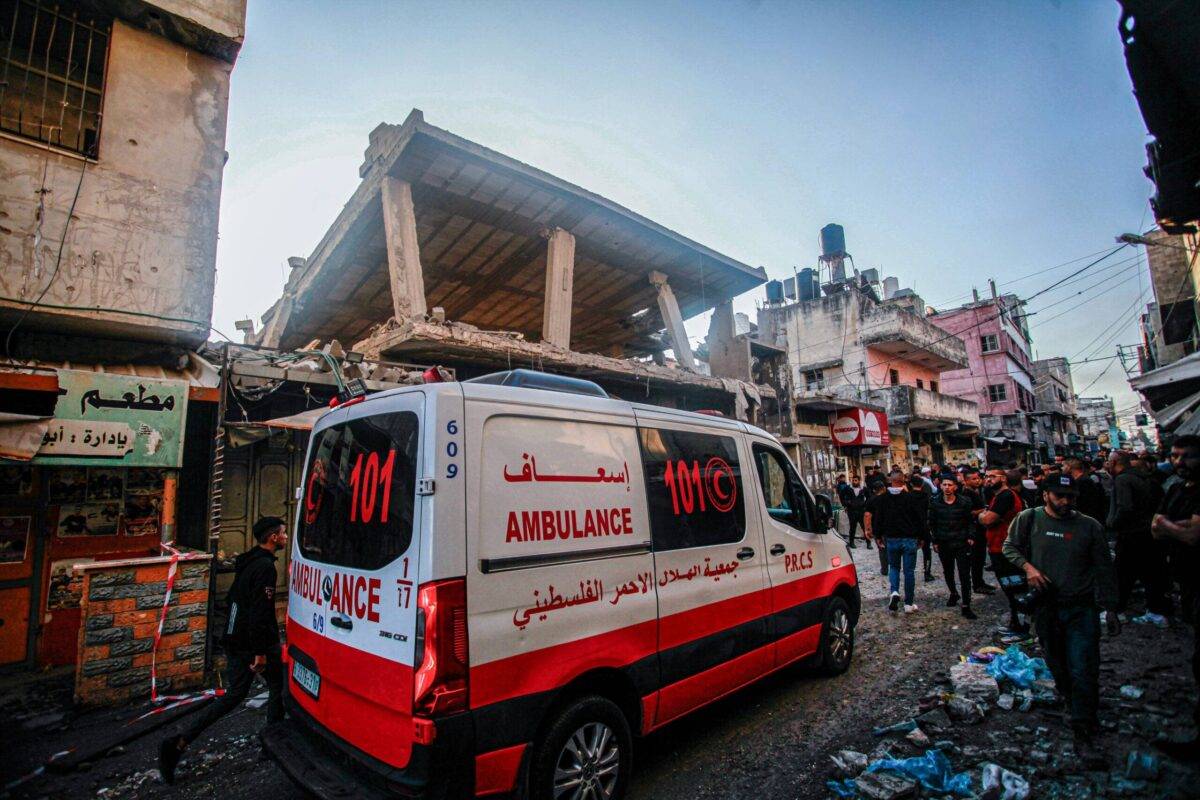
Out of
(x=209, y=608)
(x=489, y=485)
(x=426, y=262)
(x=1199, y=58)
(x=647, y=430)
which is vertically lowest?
(x=209, y=608)

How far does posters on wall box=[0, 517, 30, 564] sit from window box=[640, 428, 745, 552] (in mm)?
7968

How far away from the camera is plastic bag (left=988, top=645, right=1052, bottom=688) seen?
4664mm

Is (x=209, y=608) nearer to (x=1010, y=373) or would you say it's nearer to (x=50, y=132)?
(x=50, y=132)

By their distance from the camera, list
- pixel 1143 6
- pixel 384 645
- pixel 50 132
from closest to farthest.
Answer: pixel 384 645 < pixel 1143 6 < pixel 50 132

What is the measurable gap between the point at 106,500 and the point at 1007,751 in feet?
32.6

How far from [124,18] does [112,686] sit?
328 inches

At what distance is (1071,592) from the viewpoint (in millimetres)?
3871

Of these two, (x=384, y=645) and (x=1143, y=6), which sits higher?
(x=1143, y=6)

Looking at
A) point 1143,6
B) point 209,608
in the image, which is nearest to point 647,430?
point 1143,6

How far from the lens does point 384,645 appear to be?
2.40 meters

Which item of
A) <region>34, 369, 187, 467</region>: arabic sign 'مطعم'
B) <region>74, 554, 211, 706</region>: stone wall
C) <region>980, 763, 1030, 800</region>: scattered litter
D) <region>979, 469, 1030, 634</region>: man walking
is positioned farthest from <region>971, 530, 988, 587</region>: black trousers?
<region>34, 369, 187, 467</region>: arabic sign 'مطعم'

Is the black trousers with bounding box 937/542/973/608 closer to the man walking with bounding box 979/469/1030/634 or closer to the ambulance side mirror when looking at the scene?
the man walking with bounding box 979/469/1030/634

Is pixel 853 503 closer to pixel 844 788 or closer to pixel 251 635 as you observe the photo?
pixel 844 788

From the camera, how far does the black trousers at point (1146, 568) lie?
6211 mm
